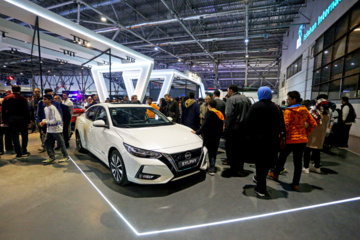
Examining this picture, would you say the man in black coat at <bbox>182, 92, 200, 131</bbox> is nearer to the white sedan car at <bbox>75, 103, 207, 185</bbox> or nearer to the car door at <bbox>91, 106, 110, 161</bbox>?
the white sedan car at <bbox>75, 103, 207, 185</bbox>

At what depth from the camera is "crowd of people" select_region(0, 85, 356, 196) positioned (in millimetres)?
2602

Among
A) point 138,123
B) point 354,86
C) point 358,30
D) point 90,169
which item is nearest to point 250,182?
point 138,123

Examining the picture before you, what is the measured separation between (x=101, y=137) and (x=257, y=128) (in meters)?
2.85

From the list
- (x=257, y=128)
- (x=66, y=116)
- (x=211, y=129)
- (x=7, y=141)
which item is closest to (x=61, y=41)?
(x=66, y=116)

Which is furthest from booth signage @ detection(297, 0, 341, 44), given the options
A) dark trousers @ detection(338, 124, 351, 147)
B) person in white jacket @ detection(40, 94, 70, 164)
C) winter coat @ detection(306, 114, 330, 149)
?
person in white jacket @ detection(40, 94, 70, 164)

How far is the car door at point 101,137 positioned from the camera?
3.42 m

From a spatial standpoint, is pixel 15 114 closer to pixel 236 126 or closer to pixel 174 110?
pixel 174 110

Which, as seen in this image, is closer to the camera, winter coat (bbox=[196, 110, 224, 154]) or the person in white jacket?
winter coat (bbox=[196, 110, 224, 154])

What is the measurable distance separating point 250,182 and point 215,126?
121cm

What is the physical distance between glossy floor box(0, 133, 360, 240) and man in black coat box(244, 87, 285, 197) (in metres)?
0.67

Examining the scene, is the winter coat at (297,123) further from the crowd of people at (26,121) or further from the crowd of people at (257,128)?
the crowd of people at (26,121)

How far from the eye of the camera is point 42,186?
3076 mm

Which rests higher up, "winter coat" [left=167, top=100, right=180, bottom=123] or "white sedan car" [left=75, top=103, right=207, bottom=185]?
"winter coat" [left=167, top=100, right=180, bottom=123]

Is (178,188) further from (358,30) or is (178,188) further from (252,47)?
(252,47)
